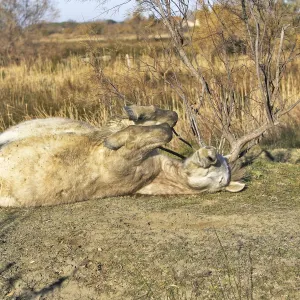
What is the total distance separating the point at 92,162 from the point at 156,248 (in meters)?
1.20

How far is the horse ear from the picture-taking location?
4922 millimetres

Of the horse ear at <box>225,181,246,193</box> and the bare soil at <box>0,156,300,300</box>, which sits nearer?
the bare soil at <box>0,156,300,300</box>

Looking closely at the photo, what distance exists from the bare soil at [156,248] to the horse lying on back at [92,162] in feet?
0.48

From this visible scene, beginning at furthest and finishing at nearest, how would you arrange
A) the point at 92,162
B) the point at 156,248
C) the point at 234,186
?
the point at 234,186
the point at 92,162
the point at 156,248

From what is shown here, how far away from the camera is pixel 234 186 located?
4.95m

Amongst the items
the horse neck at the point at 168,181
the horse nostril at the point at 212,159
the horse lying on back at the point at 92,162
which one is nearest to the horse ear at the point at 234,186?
the horse lying on back at the point at 92,162

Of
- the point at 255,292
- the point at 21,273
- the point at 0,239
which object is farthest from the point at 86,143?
the point at 255,292

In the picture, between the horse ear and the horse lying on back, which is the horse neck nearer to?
the horse lying on back

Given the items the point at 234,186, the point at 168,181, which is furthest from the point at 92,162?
the point at 234,186

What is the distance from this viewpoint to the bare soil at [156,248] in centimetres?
312

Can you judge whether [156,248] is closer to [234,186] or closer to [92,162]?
[92,162]

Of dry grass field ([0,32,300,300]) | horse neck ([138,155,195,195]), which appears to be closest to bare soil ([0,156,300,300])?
dry grass field ([0,32,300,300])

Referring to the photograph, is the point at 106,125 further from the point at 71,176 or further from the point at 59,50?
the point at 59,50

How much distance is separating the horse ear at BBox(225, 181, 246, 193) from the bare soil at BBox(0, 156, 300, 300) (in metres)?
0.05
